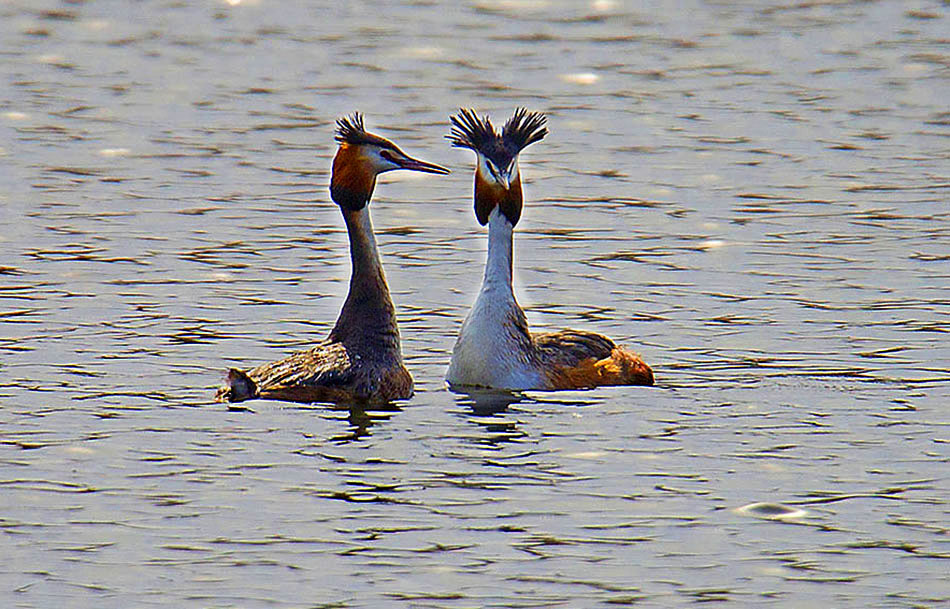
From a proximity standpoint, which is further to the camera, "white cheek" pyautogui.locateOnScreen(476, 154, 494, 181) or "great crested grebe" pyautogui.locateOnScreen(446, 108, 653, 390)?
"white cheek" pyautogui.locateOnScreen(476, 154, 494, 181)

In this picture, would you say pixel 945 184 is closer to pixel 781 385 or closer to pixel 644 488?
pixel 781 385

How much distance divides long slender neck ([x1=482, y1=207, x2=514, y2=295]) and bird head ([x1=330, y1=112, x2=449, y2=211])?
52 cm

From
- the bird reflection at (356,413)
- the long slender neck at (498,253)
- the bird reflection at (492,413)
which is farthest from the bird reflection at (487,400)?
the long slender neck at (498,253)

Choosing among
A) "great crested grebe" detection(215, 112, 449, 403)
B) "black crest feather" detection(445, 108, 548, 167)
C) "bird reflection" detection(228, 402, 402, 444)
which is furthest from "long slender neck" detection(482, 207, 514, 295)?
"bird reflection" detection(228, 402, 402, 444)

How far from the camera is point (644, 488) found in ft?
38.5

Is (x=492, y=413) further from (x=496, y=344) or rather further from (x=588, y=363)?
(x=588, y=363)

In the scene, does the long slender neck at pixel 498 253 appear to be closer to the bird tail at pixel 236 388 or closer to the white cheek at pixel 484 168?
the white cheek at pixel 484 168

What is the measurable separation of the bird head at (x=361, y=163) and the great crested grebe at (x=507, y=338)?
14.8 inches

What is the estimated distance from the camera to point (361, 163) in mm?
14430

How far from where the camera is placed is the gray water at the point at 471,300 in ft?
34.8

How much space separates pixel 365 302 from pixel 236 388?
1.30 m

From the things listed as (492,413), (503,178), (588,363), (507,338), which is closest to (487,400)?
(492,413)

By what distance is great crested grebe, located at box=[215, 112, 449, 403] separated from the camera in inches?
536

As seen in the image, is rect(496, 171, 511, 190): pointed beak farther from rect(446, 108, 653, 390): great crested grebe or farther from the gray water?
the gray water
